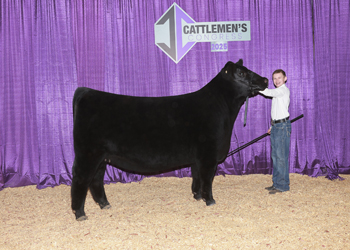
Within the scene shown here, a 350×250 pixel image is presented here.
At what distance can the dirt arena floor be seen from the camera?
243cm

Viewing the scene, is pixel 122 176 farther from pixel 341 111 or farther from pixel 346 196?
pixel 341 111

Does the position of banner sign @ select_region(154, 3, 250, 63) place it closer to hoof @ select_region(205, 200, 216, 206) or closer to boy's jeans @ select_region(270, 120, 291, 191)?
boy's jeans @ select_region(270, 120, 291, 191)

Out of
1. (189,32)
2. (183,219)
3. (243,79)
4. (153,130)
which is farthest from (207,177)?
(189,32)

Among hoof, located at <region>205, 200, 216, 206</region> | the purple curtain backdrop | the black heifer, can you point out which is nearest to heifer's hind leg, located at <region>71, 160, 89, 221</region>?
the black heifer

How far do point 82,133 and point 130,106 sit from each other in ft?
1.81

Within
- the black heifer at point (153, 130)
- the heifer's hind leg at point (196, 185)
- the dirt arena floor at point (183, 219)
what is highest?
the black heifer at point (153, 130)

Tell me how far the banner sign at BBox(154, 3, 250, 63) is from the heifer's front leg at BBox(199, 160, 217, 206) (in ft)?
6.74

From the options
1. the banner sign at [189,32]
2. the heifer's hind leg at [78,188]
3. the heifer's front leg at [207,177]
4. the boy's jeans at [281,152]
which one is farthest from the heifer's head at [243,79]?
the heifer's hind leg at [78,188]

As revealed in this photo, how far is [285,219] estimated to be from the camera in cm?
285

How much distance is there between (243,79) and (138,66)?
1900 millimetres

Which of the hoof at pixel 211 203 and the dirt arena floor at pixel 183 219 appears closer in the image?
the dirt arena floor at pixel 183 219

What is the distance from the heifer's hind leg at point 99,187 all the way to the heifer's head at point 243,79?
1.72m

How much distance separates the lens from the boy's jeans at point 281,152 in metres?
3.68

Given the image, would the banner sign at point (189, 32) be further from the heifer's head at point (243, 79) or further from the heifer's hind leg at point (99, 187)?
the heifer's hind leg at point (99, 187)
